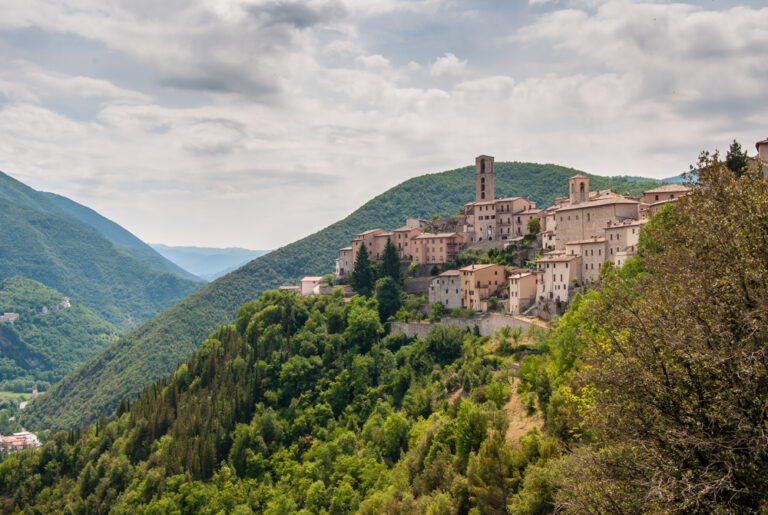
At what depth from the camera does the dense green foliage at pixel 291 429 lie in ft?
138

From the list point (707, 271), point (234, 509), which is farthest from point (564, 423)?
point (234, 509)

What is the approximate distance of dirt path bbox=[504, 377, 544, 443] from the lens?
3453cm

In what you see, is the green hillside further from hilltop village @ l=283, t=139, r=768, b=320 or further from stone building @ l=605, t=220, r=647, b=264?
stone building @ l=605, t=220, r=647, b=264

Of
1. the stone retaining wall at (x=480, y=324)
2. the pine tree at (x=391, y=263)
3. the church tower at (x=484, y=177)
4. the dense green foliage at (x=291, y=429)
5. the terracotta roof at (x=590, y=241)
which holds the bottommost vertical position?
the dense green foliage at (x=291, y=429)

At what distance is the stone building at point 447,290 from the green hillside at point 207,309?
61.3 meters

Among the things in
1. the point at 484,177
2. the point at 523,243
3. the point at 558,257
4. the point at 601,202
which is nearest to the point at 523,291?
the point at 558,257

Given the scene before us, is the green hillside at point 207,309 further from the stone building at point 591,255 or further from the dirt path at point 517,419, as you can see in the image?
the dirt path at point 517,419

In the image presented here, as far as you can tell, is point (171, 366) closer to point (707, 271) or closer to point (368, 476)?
point (368, 476)

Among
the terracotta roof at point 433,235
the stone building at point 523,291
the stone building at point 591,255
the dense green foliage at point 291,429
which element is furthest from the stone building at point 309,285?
the stone building at point 591,255

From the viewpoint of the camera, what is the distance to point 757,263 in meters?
15.0

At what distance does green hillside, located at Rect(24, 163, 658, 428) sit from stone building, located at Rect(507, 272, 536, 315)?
6539cm

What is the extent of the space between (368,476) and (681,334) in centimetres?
3762

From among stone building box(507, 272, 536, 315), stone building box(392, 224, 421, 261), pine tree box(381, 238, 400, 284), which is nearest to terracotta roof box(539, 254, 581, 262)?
stone building box(507, 272, 536, 315)

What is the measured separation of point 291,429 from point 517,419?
114ft
